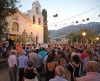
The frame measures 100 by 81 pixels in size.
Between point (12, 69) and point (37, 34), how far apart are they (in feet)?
94.0

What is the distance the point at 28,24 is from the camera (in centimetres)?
3212

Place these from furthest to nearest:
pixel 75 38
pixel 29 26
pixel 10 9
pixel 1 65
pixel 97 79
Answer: pixel 75 38 < pixel 29 26 < pixel 10 9 < pixel 1 65 < pixel 97 79

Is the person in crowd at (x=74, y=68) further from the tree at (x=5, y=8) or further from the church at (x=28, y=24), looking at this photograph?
the church at (x=28, y=24)

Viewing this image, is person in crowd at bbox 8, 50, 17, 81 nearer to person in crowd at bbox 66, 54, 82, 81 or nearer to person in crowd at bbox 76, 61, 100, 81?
person in crowd at bbox 66, 54, 82, 81

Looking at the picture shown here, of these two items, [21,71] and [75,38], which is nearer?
[21,71]

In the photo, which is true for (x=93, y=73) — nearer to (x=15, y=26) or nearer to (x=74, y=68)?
(x=74, y=68)

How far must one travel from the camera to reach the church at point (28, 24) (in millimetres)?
28562

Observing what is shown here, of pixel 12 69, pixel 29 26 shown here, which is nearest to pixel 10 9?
pixel 12 69

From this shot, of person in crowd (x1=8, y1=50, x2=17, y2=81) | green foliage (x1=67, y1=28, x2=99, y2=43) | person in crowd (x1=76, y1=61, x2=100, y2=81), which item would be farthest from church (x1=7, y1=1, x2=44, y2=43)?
person in crowd (x1=76, y1=61, x2=100, y2=81)

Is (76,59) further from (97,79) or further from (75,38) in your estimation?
(75,38)

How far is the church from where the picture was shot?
28.6 metres

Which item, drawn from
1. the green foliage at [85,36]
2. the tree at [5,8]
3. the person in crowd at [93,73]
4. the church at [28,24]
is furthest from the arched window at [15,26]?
the person in crowd at [93,73]

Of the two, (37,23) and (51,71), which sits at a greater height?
(37,23)

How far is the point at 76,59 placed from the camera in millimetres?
4473
